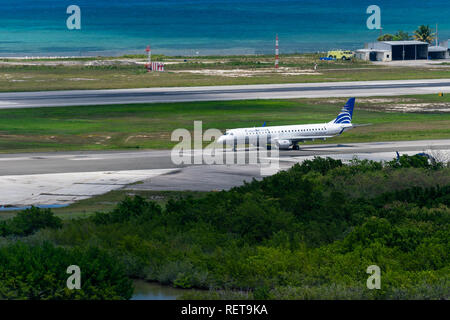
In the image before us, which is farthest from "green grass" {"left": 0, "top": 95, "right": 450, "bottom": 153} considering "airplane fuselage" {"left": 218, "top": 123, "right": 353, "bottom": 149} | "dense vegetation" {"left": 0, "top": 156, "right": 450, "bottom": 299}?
"dense vegetation" {"left": 0, "top": 156, "right": 450, "bottom": 299}

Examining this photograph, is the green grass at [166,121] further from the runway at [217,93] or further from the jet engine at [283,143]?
the jet engine at [283,143]

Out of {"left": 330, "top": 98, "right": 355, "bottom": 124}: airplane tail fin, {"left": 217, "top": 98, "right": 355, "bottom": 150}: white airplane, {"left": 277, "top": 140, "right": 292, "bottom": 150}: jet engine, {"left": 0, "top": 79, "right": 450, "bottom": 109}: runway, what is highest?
{"left": 0, "top": 79, "right": 450, "bottom": 109}: runway

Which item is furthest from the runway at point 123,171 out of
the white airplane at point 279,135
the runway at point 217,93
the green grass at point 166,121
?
the runway at point 217,93

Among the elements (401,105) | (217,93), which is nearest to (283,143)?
(401,105)

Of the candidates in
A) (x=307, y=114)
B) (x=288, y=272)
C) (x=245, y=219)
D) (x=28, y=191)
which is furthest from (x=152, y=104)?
(x=288, y=272)

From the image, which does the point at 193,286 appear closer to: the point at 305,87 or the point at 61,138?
the point at 61,138

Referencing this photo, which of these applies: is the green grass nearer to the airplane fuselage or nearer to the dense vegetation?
the airplane fuselage
